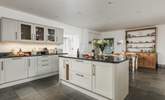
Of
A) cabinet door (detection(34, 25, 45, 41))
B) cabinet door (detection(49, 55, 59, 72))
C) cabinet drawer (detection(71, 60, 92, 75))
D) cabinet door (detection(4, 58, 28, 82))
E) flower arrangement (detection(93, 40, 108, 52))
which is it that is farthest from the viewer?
cabinet door (detection(49, 55, 59, 72))

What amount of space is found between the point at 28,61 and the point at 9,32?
1.09m

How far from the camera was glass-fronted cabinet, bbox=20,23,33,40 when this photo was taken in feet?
12.2

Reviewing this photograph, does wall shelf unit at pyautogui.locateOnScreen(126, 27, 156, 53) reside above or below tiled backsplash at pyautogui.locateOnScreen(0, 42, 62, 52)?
above

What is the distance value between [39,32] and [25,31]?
56cm

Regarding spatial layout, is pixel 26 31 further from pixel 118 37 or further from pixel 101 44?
pixel 118 37

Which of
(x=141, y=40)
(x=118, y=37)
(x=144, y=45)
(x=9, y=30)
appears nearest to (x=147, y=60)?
(x=144, y=45)

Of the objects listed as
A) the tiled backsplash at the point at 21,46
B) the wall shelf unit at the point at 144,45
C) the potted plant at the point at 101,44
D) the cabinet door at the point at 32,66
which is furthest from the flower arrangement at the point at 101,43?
the wall shelf unit at the point at 144,45

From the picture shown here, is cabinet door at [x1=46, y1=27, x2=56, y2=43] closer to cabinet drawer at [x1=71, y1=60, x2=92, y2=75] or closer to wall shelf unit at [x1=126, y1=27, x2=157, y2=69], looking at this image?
cabinet drawer at [x1=71, y1=60, x2=92, y2=75]

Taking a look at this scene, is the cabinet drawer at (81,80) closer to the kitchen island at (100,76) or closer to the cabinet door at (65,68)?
the kitchen island at (100,76)

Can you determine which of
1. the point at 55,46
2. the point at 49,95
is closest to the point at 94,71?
the point at 49,95

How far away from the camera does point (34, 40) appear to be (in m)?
4.04

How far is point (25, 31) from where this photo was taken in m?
3.82

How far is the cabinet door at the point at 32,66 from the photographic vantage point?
360cm

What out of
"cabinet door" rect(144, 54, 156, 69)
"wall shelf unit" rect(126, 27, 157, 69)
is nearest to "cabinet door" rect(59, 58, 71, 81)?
"wall shelf unit" rect(126, 27, 157, 69)
